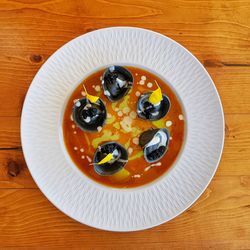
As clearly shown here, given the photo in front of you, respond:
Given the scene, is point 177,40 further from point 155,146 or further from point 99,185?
Result: point 99,185

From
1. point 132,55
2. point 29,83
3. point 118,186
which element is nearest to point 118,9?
point 132,55

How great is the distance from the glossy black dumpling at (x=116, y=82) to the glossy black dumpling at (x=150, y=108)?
0.05 meters

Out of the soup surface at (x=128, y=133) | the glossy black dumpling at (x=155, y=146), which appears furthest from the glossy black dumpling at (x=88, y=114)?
the glossy black dumpling at (x=155, y=146)

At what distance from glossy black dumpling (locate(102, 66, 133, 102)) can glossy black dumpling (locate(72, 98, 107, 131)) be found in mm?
36

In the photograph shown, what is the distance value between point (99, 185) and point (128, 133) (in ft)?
0.52

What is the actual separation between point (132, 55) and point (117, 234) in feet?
1.58

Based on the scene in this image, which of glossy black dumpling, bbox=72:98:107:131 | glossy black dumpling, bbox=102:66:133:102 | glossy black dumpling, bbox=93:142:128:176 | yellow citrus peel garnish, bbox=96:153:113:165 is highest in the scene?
glossy black dumpling, bbox=102:66:133:102

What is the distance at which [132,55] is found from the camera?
42.9 inches

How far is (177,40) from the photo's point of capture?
1.13 metres

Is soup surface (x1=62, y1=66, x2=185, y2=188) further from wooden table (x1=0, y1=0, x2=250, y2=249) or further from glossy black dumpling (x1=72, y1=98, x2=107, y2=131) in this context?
wooden table (x1=0, y1=0, x2=250, y2=249)

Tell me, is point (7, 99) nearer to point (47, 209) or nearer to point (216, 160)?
point (47, 209)

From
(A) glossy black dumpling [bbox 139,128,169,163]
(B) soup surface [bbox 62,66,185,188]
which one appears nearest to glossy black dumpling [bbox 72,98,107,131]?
(B) soup surface [bbox 62,66,185,188]

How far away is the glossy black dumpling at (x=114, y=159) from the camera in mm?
1070

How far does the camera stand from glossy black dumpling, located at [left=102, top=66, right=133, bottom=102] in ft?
3.52
